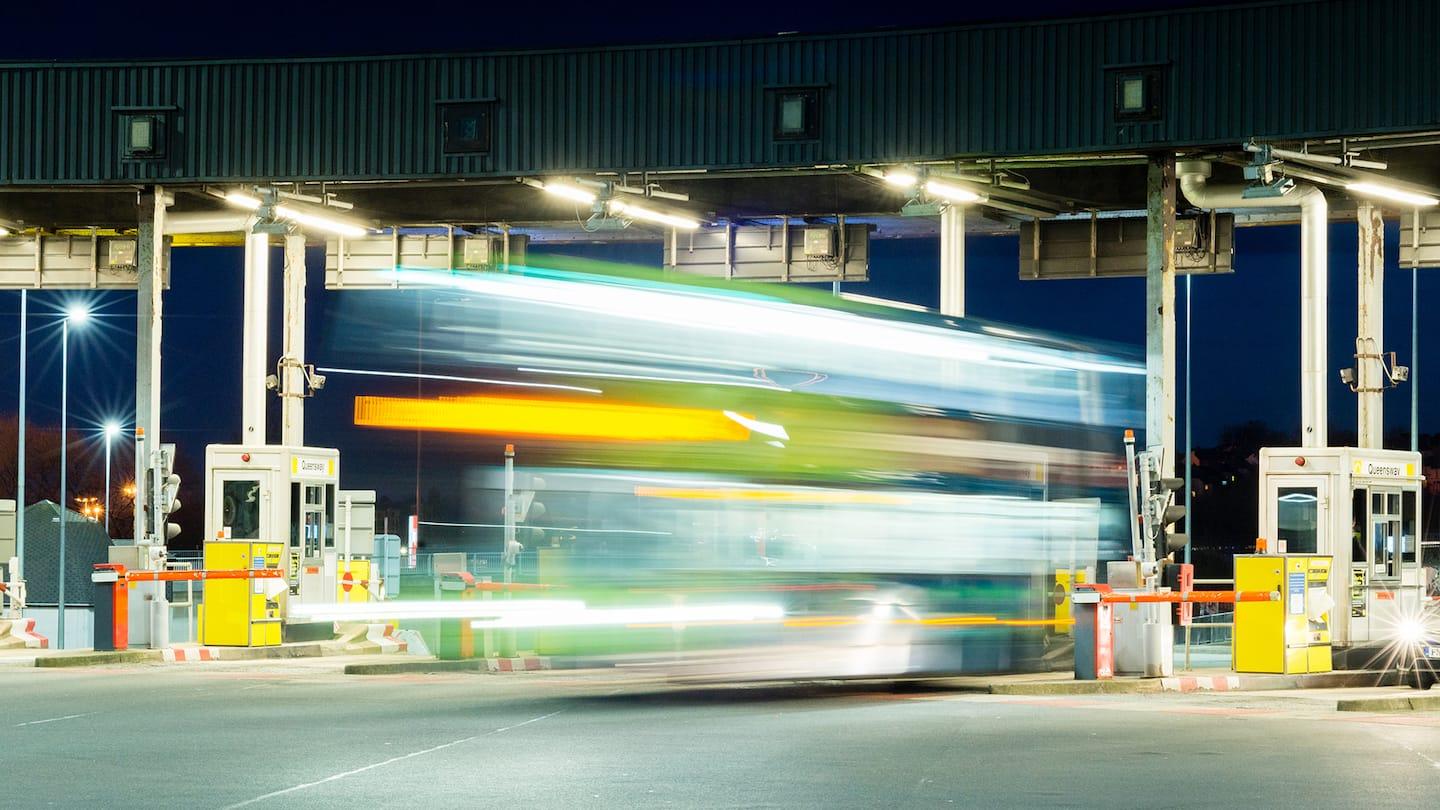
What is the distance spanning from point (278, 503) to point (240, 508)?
2.08ft

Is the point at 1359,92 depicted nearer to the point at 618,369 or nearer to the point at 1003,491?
the point at 1003,491

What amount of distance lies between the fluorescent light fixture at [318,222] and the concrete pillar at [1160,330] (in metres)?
11.7

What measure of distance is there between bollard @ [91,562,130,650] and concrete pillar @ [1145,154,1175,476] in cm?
1338

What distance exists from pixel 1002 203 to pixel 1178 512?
6620 mm

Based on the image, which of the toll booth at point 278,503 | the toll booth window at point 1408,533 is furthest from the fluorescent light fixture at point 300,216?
the toll booth window at point 1408,533

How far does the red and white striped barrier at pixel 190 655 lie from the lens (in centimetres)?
2680

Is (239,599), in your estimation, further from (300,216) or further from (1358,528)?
(1358,528)

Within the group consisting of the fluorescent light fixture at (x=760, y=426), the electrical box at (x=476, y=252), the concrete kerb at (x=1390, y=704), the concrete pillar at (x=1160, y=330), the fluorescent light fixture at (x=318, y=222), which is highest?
the fluorescent light fixture at (x=318, y=222)

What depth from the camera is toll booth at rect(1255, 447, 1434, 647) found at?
26.0 meters

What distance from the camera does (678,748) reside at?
15.1 metres

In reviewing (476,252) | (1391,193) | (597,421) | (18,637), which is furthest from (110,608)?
(1391,193)

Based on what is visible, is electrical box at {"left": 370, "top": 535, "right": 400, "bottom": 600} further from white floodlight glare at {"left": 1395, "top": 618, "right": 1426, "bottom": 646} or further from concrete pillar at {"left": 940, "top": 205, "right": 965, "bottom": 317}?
white floodlight glare at {"left": 1395, "top": 618, "right": 1426, "bottom": 646}

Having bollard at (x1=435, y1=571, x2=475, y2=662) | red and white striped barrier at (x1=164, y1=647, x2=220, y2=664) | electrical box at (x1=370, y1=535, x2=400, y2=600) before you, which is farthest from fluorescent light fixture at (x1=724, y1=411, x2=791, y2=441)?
electrical box at (x1=370, y1=535, x2=400, y2=600)

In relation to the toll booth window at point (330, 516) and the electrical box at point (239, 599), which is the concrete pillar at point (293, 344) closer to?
the toll booth window at point (330, 516)
